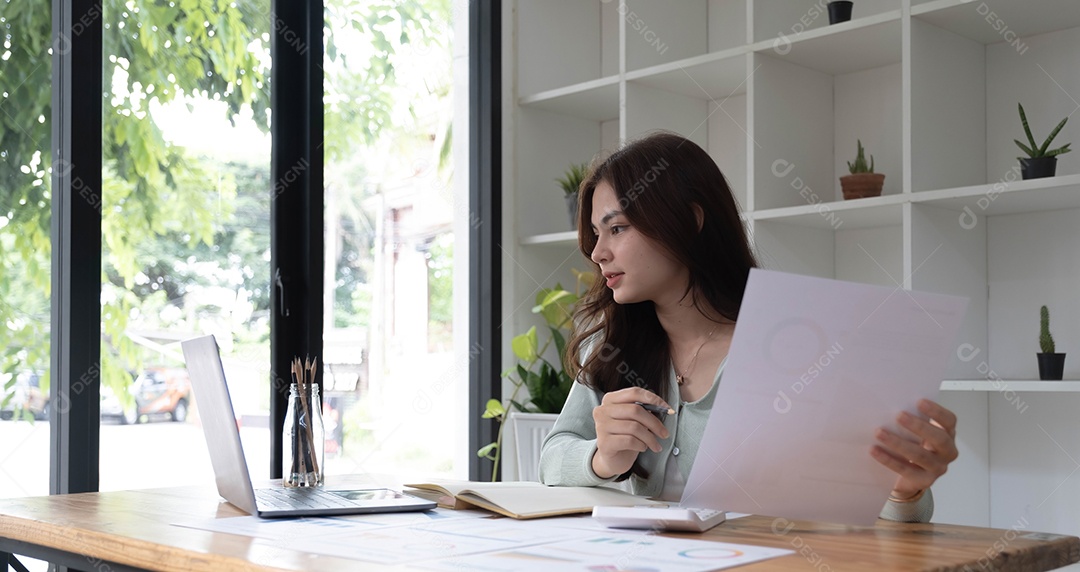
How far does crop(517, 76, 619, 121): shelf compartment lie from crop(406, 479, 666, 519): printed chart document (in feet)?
5.84

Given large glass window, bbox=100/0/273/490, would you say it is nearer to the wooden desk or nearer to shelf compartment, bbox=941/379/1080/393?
the wooden desk

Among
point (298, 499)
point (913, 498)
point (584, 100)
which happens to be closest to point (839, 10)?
point (584, 100)

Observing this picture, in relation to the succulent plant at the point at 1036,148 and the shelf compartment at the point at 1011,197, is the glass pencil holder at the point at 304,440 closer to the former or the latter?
the shelf compartment at the point at 1011,197

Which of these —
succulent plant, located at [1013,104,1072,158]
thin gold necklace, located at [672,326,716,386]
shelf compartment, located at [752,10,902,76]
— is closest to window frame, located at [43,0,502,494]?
shelf compartment, located at [752,10,902,76]

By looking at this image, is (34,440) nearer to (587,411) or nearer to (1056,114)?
(587,411)

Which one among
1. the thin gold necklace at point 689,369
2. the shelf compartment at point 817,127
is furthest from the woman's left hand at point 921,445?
the shelf compartment at point 817,127

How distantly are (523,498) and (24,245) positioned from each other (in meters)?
1.45

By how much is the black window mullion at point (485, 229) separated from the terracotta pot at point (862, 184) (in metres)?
1.14

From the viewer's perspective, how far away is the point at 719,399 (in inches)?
47.4

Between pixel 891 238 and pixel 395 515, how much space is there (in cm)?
183

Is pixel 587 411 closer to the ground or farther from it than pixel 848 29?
closer to the ground

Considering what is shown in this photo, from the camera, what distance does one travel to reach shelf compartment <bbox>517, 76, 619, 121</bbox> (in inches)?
124

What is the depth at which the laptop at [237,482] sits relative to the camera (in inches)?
55.4

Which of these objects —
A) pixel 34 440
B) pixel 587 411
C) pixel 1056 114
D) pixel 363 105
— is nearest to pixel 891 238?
pixel 1056 114
